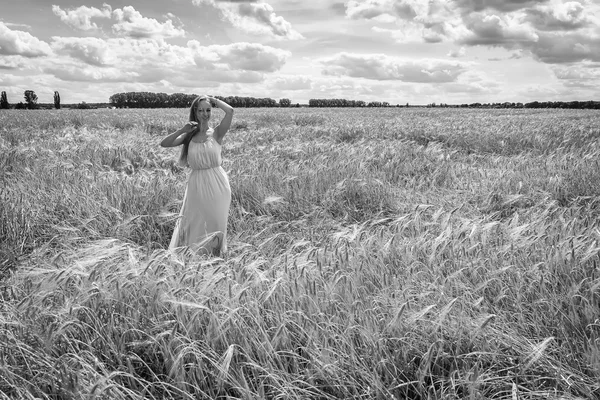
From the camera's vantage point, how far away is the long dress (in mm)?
4500

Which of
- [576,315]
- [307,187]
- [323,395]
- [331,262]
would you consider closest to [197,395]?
[323,395]

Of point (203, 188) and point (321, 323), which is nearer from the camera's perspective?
point (321, 323)

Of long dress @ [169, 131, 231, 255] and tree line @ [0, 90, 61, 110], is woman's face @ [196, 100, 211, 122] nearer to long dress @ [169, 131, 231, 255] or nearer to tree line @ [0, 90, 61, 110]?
long dress @ [169, 131, 231, 255]

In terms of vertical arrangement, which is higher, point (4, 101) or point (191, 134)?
point (4, 101)

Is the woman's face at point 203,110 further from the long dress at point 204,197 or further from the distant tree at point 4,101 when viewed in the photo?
the distant tree at point 4,101

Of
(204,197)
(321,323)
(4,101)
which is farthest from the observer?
(4,101)

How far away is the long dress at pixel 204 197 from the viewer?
4.50 m

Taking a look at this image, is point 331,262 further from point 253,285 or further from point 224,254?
point 224,254

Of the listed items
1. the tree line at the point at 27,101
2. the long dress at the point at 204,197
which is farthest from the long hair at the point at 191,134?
the tree line at the point at 27,101

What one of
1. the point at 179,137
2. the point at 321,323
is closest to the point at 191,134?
the point at 179,137

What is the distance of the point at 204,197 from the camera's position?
450 cm

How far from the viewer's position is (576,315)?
2119mm

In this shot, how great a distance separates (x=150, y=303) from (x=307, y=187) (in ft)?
13.4

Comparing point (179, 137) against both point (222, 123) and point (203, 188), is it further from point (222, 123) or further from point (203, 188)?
point (203, 188)
